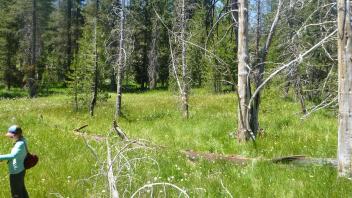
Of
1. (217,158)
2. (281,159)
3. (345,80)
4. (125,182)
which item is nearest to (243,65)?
(217,158)

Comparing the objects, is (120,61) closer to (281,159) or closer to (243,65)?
(243,65)

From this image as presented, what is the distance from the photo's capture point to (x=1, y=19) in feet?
162

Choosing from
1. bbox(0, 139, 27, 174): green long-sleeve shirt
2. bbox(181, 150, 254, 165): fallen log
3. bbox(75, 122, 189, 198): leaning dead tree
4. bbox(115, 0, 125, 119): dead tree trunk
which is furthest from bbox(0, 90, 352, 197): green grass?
bbox(115, 0, 125, 119): dead tree trunk

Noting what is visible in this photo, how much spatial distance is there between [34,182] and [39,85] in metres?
42.0

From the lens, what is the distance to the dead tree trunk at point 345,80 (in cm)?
657


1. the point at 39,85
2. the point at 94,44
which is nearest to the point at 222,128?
the point at 94,44

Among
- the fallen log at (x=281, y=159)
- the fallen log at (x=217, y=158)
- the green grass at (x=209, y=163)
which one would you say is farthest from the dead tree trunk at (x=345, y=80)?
the fallen log at (x=217, y=158)

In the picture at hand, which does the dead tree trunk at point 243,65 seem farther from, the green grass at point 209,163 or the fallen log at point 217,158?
the fallen log at point 217,158

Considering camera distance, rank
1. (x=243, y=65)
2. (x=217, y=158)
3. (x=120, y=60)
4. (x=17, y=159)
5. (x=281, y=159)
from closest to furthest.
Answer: (x=17, y=159) < (x=281, y=159) < (x=217, y=158) < (x=243, y=65) < (x=120, y=60)

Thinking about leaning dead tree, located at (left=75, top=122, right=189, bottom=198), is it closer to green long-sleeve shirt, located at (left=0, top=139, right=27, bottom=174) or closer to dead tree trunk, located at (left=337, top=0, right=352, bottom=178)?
green long-sleeve shirt, located at (left=0, top=139, right=27, bottom=174)

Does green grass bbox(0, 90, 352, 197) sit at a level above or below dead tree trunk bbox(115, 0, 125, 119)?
below

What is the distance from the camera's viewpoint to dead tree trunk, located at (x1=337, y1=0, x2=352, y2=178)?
657 centimetres

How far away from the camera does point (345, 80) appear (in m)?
6.61

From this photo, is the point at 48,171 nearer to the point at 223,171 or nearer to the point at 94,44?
the point at 223,171
